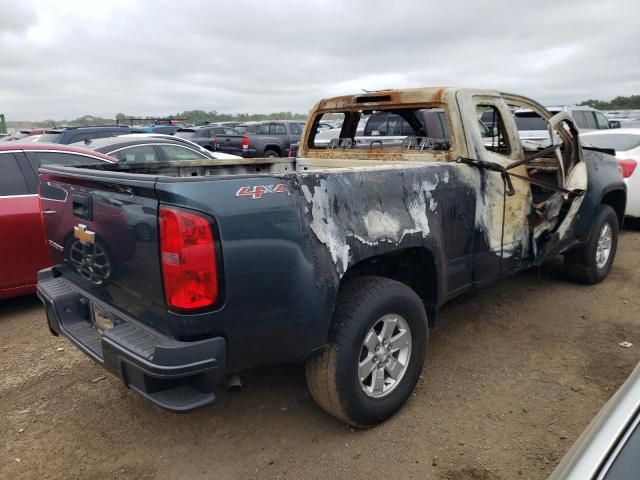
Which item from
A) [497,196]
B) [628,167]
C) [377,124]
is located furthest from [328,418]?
[628,167]

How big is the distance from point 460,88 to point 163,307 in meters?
2.65

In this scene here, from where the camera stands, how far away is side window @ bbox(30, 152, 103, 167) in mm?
4969

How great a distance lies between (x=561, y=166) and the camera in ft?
14.7

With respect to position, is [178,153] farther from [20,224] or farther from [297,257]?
[297,257]

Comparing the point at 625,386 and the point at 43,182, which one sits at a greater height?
the point at 43,182

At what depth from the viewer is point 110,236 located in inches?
98.7

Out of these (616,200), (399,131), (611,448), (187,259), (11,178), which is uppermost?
(399,131)

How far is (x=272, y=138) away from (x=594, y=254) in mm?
13615

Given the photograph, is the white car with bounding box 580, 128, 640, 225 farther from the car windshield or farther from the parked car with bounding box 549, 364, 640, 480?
the parked car with bounding box 549, 364, 640, 480

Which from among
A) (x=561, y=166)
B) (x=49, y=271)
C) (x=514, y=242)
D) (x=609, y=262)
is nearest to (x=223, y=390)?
(x=49, y=271)

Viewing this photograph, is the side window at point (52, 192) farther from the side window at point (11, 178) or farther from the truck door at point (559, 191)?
the truck door at point (559, 191)

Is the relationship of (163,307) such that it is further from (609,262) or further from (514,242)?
(609,262)

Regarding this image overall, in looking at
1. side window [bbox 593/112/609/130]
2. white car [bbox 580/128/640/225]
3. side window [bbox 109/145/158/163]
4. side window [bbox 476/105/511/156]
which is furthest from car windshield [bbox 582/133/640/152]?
side window [bbox 109/145/158/163]

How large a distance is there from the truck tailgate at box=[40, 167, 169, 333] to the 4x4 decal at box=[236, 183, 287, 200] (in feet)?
1.21
